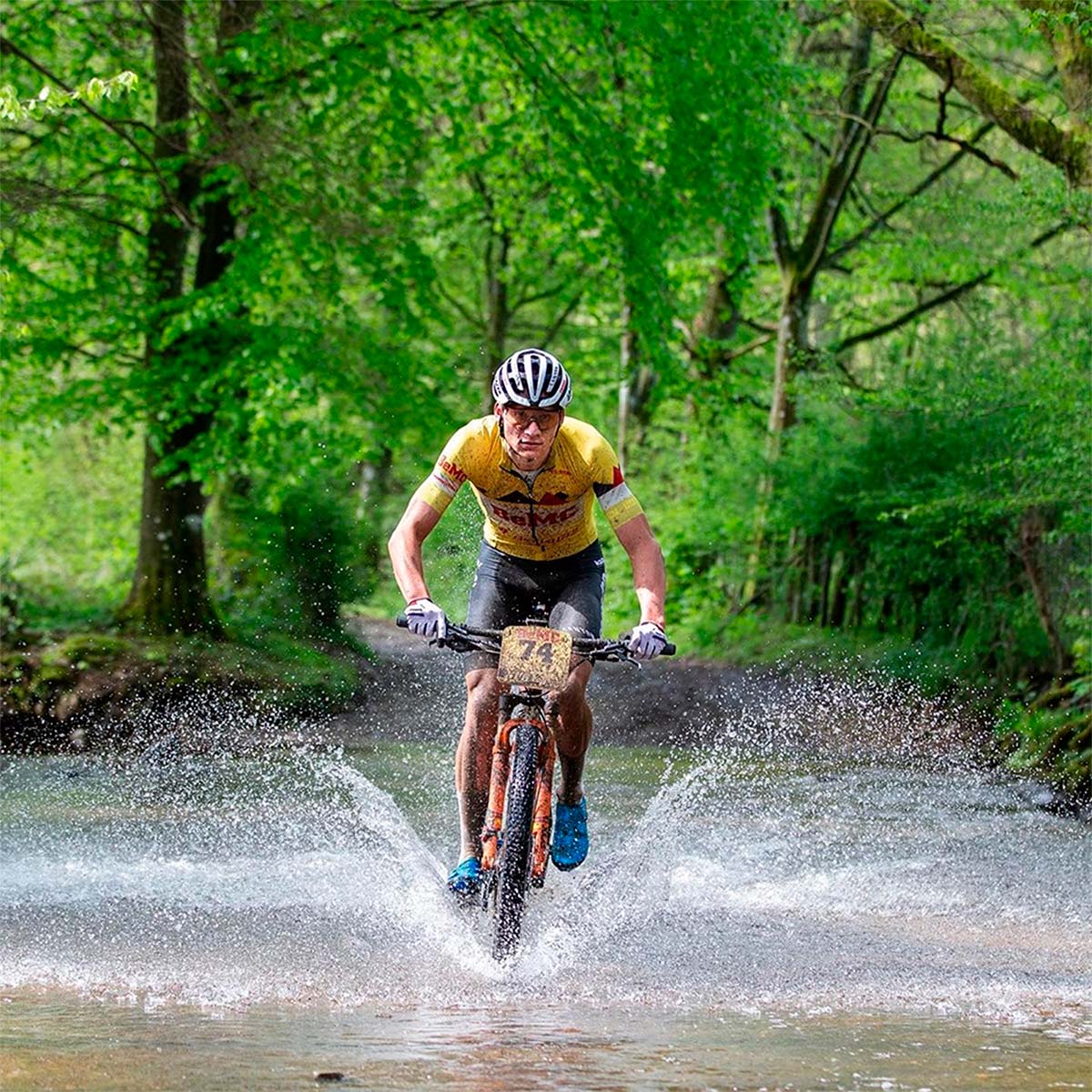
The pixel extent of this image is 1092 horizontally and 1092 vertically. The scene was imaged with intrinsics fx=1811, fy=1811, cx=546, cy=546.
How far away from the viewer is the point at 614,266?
20.5 metres

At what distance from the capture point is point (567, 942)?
721 centimetres

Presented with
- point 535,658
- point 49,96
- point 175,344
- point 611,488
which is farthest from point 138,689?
point 535,658

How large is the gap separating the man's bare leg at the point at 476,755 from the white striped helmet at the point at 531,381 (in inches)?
44.3

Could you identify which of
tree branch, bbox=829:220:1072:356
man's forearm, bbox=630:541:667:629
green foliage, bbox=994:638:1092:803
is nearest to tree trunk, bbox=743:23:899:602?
tree branch, bbox=829:220:1072:356

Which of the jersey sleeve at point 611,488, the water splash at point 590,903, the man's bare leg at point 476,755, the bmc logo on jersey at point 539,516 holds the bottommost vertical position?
the water splash at point 590,903

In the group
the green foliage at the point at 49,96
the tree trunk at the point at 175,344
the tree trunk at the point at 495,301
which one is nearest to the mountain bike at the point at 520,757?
the green foliage at the point at 49,96

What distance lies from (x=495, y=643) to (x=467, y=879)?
1.00m

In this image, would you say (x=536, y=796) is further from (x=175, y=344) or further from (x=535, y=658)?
(x=175, y=344)

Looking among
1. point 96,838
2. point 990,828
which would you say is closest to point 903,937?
point 990,828

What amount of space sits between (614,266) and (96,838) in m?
11.9

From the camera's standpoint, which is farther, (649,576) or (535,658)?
(649,576)

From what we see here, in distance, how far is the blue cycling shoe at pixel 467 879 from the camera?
24.0 ft

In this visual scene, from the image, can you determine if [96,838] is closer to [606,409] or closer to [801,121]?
[801,121]

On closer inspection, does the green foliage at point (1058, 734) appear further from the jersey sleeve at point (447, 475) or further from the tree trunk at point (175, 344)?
the tree trunk at point (175, 344)
